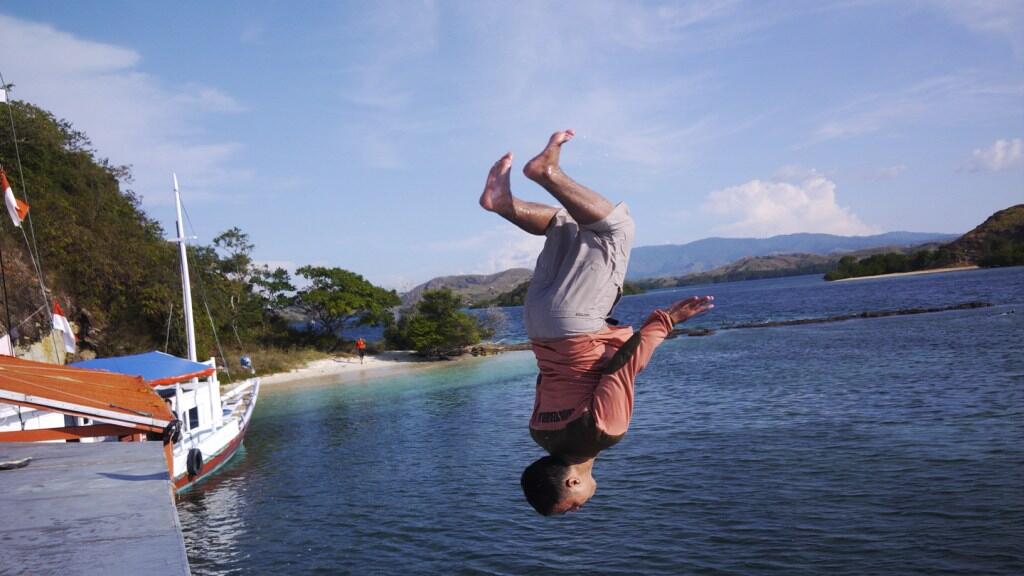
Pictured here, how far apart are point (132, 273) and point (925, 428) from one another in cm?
3860

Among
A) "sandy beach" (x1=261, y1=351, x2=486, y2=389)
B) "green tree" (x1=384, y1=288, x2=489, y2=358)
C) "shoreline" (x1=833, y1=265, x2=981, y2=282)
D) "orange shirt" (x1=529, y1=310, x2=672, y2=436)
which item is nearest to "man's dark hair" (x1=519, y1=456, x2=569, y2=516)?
"orange shirt" (x1=529, y1=310, x2=672, y2=436)

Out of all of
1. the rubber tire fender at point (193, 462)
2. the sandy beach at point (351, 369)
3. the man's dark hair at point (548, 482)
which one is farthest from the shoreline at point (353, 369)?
the man's dark hair at point (548, 482)

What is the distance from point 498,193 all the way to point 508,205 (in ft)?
0.24

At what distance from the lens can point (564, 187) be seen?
299cm

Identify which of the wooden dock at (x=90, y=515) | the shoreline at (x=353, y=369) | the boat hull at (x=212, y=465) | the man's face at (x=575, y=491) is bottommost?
the boat hull at (x=212, y=465)

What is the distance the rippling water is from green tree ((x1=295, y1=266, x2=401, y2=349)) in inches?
918

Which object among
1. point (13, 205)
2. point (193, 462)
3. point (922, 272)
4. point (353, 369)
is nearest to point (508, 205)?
point (13, 205)

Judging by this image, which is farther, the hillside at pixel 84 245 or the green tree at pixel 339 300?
the green tree at pixel 339 300

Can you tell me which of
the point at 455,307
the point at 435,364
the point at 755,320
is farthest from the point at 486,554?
the point at 755,320

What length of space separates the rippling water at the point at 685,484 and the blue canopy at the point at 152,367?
11.4ft

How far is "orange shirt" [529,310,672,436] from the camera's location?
9.64ft

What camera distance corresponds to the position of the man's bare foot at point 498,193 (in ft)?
10.2

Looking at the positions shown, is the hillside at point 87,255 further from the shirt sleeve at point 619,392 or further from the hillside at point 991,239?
the hillside at point 991,239

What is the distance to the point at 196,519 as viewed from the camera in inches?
723
